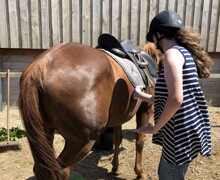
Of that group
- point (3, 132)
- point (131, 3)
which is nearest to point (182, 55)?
point (3, 132)

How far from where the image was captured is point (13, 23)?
5.26m

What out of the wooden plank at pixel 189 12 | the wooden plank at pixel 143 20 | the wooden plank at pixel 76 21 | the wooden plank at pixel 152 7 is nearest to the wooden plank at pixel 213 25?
the wooden plank at pixel 189 12

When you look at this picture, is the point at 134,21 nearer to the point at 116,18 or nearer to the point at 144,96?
the point at 116,18

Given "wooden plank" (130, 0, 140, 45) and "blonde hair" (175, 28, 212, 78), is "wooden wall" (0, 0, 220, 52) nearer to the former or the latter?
"wooden plank" (130, 0, 140, 45)

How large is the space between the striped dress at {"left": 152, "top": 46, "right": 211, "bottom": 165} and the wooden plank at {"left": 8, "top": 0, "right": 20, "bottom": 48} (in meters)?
4.29

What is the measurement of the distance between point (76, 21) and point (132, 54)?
259cm

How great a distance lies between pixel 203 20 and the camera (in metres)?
5.44

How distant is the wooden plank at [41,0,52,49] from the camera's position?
17.1ft

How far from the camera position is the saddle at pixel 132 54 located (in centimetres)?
290

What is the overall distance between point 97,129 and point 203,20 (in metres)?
4.28

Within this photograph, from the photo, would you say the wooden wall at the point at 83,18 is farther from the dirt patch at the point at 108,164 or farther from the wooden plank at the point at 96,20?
the dirt patch at the point at 108,164

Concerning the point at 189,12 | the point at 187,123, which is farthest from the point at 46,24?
the point at 187,123

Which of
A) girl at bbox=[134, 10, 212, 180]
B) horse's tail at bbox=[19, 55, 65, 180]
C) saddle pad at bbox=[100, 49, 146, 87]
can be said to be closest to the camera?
girl at bbox=[134, 10, 212, 180]

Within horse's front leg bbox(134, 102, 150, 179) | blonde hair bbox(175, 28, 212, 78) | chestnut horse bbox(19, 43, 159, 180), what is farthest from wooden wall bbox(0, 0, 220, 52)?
blonde hair bbox(175, 28, 212, 78)
